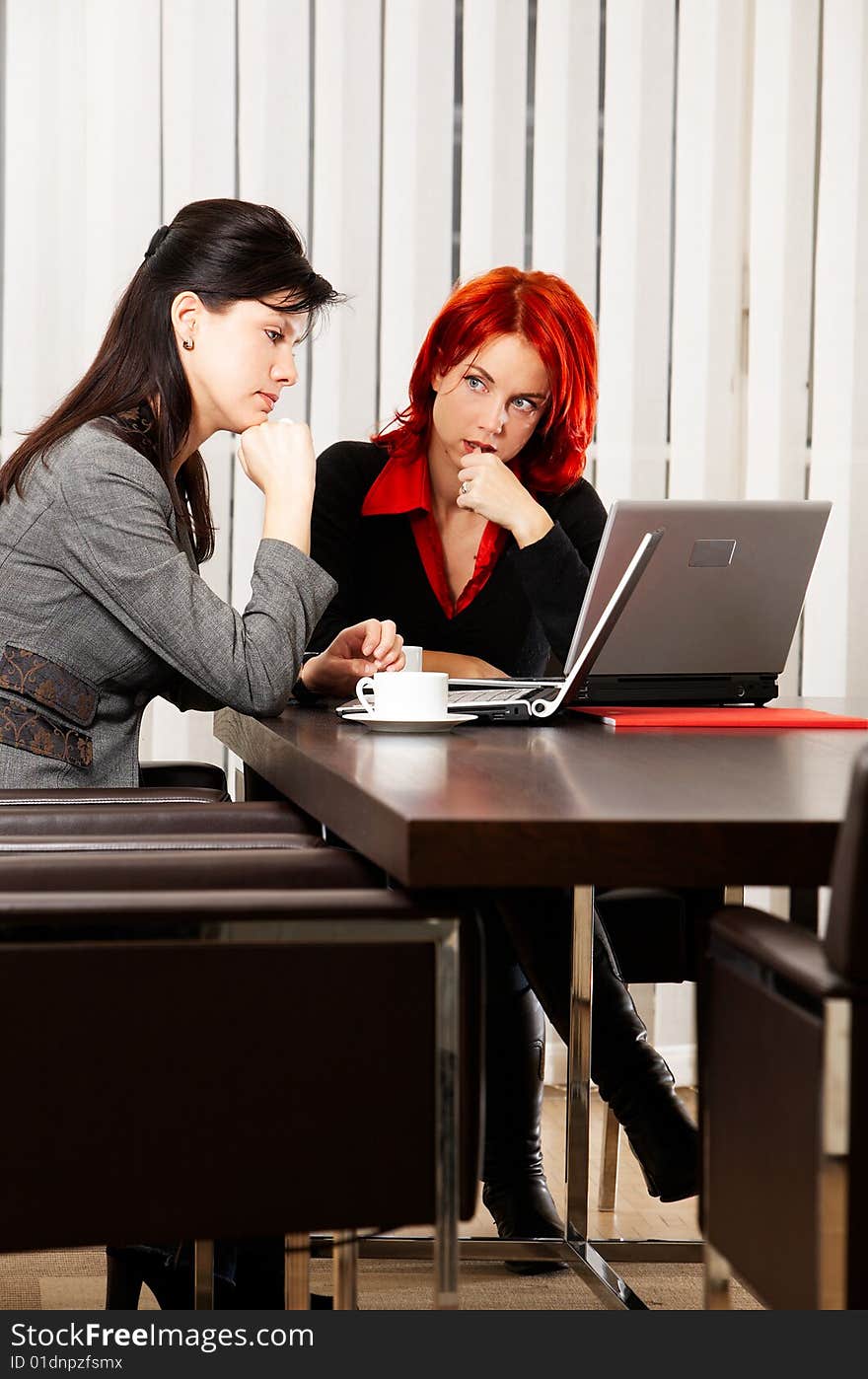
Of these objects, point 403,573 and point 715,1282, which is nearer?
point 715,1282

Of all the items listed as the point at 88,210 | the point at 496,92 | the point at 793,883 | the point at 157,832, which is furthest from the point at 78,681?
the point at 496,92

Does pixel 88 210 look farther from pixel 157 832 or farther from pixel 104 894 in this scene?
pixel 104 894

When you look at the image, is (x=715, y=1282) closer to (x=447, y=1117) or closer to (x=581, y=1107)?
(x=447, y=1117)

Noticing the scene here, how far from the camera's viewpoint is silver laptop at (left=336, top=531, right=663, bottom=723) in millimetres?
1741

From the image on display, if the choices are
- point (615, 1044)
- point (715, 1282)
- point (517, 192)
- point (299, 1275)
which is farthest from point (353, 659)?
point (517, 192)

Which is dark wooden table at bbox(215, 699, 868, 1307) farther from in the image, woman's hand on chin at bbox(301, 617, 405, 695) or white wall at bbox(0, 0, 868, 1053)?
white wall at bbox(0, 0, 868, 1053)

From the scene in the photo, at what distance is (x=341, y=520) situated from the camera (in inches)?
98.5

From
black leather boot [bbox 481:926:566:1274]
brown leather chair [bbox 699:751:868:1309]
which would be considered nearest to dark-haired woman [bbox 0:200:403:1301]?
black leather boot [bbox 481:926:566:1274]

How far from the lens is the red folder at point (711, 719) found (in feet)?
5.74

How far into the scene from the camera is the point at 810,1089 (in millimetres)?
902

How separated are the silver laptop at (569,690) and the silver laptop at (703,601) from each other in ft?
0.06

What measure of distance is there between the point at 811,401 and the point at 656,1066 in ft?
5.71

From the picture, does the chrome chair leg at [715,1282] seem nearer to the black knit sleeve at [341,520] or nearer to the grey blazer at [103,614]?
the grey blazer at [103,614]

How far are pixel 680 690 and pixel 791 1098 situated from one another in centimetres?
109
